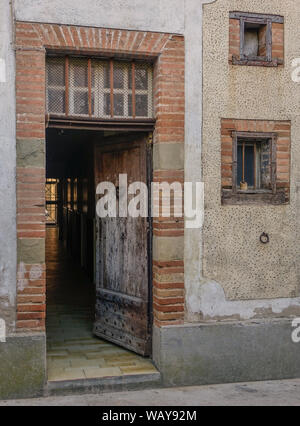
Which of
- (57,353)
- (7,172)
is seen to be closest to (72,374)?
(57,353)

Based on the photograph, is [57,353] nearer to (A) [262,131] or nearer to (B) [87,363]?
(B) [87,363]

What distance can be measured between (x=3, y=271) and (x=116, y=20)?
2965 millimetres

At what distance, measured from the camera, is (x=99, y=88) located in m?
5.53

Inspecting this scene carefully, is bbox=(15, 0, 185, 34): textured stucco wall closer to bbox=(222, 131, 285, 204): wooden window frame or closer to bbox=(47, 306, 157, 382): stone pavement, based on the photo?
bbox=(222, 131, 285, 204): wooden window frame

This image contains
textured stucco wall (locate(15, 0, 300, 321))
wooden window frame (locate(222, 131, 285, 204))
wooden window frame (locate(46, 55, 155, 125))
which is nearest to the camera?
wooden window frame (locate(46, 55, 155, 125))

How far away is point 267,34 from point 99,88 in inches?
81.9

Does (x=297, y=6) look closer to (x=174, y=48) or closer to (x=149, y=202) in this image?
(x=174, y=48)

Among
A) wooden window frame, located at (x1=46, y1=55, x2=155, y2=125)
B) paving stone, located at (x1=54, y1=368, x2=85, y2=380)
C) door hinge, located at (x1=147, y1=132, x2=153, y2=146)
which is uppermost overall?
wooden window frame, located at (x1=46, y1=55, x2=155, y2=125)

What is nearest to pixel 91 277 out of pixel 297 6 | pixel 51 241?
pixel 297 6

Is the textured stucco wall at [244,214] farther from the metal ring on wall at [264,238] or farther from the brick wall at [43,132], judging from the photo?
the brick wall at [43,132]

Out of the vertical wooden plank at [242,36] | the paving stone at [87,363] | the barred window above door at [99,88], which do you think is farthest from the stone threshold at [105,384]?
the vertical wooden plank at [242,36]

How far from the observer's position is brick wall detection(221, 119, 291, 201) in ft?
18.5

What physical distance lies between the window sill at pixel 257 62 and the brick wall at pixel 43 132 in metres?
0.67

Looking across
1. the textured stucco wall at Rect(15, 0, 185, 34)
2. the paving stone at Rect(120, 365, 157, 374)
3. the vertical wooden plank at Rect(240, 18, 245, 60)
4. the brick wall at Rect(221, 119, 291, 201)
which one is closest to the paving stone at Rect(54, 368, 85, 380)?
the paving stone at Rect(120, 365, 157, 374)
